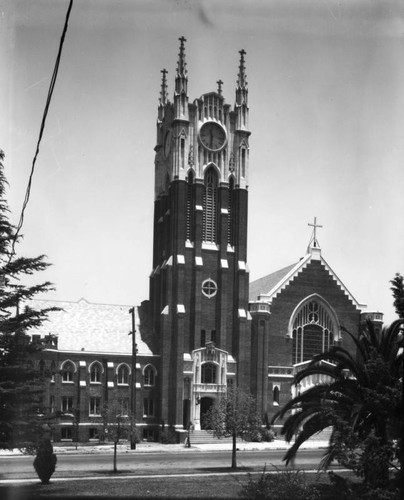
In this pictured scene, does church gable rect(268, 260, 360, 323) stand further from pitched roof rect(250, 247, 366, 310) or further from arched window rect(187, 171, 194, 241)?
arched window rect(187, 171, 194, 241)

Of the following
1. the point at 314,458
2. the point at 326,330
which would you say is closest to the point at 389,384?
the point at 314,458

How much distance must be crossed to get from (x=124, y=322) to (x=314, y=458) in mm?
24302

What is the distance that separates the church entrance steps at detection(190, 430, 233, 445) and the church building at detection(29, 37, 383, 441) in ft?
4.13

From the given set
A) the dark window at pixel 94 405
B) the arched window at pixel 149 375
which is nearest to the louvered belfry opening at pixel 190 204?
the arched window at pixel 149 375

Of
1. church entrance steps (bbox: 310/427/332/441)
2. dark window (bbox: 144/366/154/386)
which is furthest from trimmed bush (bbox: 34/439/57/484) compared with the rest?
church entrance steps (bbox: 310/427/332/441)

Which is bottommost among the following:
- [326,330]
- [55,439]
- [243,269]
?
[55,439]

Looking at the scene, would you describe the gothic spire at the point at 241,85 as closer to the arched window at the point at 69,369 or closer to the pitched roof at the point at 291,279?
the pitched roof at the point at 291,279

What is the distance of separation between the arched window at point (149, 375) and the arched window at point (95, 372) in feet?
10.7

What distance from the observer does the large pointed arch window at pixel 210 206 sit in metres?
58.2

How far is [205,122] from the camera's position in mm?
58562

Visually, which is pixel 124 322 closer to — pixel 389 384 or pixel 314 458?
pixel 314 458

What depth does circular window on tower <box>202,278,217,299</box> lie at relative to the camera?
57.2 meters

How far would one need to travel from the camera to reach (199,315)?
56.2 metres

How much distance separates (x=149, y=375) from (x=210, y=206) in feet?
44.2
